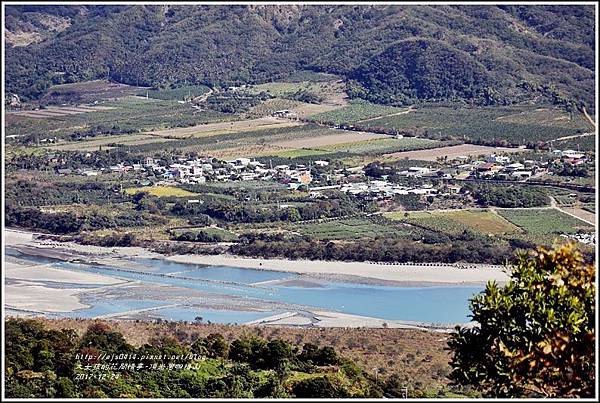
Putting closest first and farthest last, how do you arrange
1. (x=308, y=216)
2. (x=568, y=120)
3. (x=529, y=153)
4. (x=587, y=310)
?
(x=587, y=310), (x=308, y=216), (x=529, y=153), (x=568, y=120)

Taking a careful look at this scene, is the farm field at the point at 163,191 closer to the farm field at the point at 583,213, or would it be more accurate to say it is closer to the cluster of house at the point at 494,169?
the cluster of house at the point at 494,169

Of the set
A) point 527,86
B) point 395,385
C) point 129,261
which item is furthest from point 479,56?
point 395,385

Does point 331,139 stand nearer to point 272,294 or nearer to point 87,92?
point 87,92

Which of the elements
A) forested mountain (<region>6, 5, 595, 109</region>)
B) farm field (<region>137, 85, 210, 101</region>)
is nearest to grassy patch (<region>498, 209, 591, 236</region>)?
forested mountain (<region>6, 5, 595, 109</region>)

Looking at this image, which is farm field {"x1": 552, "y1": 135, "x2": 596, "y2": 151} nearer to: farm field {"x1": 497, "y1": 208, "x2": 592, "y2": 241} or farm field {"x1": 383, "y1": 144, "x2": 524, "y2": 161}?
farm field {"x1": 383, "y1": 144, "x2": 524, "y2": 161}

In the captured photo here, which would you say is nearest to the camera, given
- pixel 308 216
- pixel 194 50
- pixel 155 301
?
pixel 155 301

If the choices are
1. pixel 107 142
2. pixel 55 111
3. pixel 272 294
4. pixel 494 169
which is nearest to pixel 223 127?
pixel 107 142

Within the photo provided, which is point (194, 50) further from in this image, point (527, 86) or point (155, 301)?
point (155, 301)
